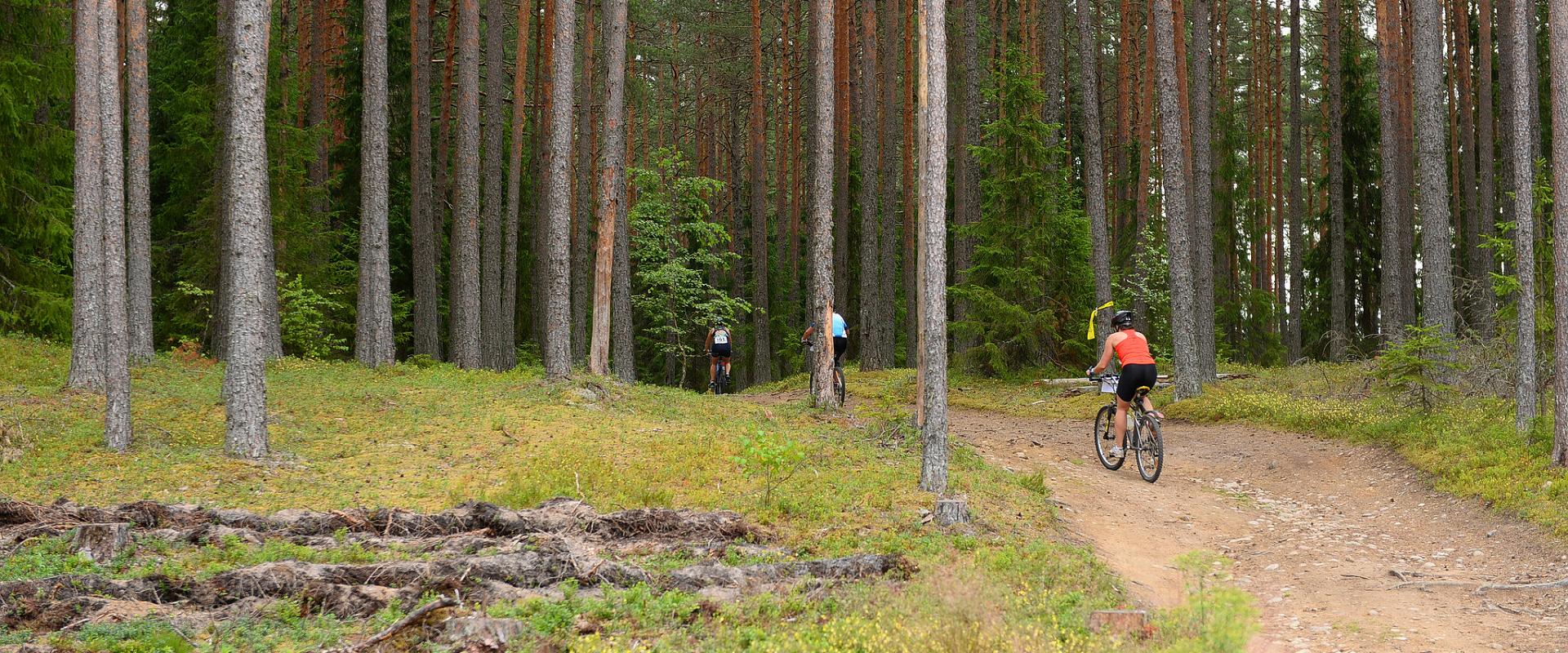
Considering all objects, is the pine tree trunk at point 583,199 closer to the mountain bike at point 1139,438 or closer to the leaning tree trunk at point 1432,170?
the mountain bike at point 1139,438

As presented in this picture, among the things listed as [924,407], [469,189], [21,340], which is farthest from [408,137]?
[924,407]

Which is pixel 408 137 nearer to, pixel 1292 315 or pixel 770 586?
pixel 770 586

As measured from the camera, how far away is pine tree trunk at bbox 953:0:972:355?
25.4 metres

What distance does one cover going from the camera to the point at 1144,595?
7238 millimetres

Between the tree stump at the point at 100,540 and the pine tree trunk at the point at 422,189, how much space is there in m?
17.8

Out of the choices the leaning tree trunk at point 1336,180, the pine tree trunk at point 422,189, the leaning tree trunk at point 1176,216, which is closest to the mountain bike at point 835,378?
the leaning tree trunk at point 1176,216

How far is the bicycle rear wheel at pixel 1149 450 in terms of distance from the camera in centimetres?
1173

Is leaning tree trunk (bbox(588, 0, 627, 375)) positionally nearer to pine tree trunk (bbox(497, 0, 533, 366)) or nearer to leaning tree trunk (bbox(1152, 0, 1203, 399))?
pine tree trunk (bbox(497, 0, 533, 366))

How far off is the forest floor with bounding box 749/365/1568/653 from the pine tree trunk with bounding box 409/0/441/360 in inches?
523

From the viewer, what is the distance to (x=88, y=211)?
13273 millimetres

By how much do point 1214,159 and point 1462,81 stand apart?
7.57m

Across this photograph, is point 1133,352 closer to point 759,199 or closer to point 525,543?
point 525,543

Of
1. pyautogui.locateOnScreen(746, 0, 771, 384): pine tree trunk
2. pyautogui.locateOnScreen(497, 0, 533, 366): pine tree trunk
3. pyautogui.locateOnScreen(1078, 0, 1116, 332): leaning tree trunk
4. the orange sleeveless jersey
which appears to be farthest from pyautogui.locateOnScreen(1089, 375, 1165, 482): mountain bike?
pyautogui.locateOnScreen(746, 0, 771, 384): pine tree trunk

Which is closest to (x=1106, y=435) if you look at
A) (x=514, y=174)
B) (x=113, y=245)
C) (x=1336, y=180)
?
(x=113, y=245)
